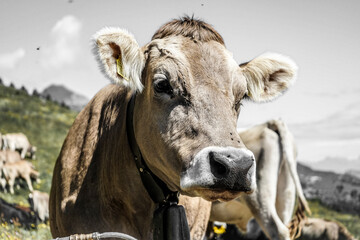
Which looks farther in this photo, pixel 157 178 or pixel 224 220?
pixel 224 220

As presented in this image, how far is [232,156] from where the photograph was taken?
2.21 m

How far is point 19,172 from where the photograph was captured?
871 cm

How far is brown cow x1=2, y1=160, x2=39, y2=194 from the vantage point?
335 inches

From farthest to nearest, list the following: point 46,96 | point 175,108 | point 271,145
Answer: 1. point 46,96
2. point 271,145
3. point 175,108

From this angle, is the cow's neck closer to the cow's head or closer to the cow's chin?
the cow's head

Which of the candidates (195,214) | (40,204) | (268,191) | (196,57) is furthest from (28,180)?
(196,57)

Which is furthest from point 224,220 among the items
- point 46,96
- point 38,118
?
point 46,96

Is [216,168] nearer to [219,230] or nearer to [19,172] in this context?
[219,230]

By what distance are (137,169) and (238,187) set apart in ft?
3.46

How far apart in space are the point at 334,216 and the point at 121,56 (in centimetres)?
1172

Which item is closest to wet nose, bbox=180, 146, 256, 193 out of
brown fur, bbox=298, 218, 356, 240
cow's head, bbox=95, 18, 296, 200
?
cow's head, bbox=95, 18, 296, 200

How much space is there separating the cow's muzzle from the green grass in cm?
1084

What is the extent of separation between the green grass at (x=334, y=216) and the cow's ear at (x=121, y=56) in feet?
34.7

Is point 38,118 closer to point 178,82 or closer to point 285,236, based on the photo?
point 285,236
